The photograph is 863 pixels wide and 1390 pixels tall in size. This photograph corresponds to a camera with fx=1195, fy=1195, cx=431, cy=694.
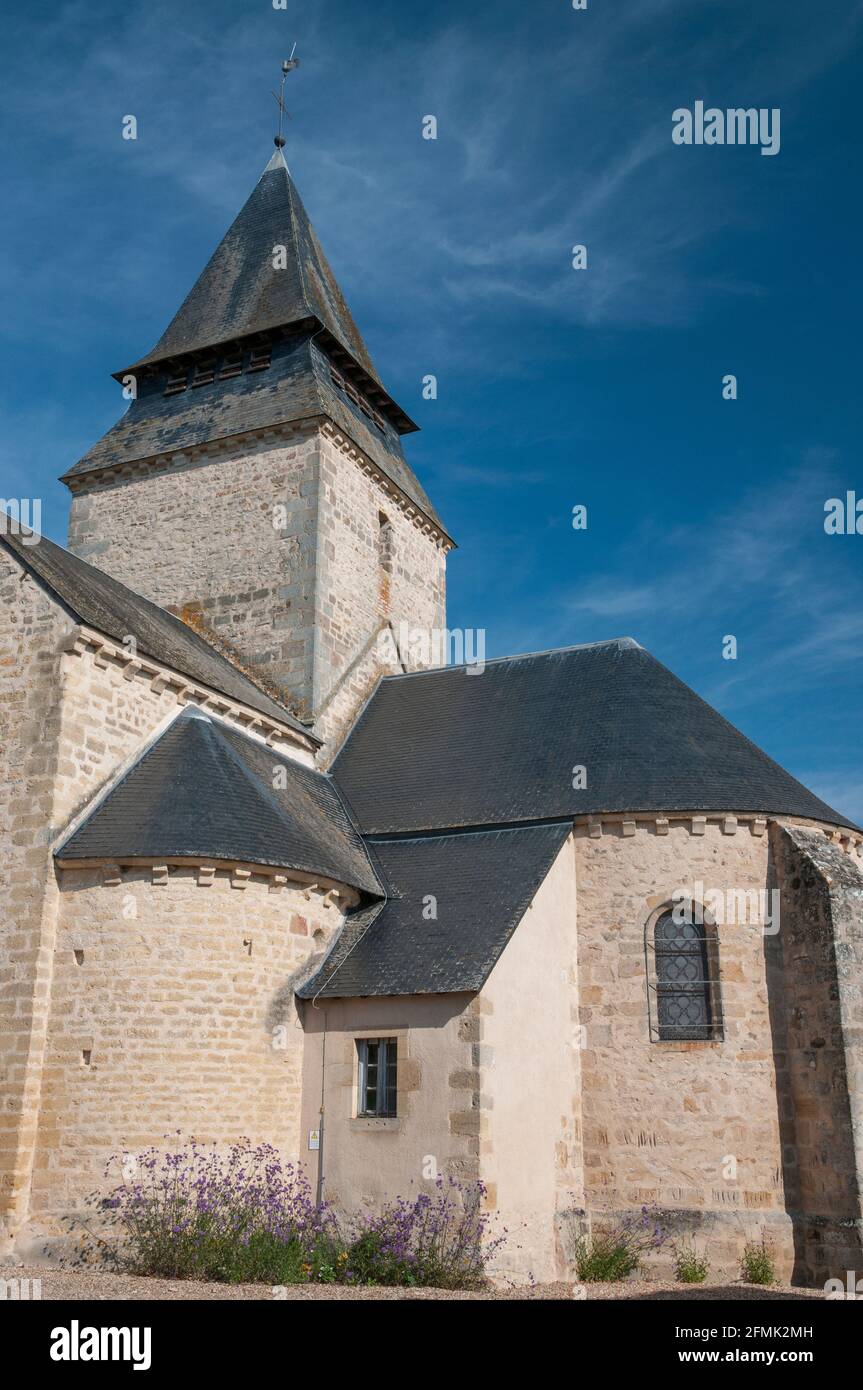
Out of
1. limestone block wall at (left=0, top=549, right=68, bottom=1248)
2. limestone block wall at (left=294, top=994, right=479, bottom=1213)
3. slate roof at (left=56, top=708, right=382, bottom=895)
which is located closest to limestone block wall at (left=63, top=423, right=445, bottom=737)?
slate roof at (left=56, top=708, right=382, bottom=895)

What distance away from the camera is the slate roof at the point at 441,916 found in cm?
1252

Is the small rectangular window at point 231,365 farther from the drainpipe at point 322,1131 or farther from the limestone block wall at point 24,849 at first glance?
the drainpipe at point 322,1131

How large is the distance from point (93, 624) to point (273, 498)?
261 inches

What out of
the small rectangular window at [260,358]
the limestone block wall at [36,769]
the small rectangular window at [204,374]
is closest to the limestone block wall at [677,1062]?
the limestone block wall at [36,769]

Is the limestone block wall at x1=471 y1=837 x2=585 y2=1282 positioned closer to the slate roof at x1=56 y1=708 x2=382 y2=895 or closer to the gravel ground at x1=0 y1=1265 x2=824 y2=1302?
the gravel ground at x1=0 y1=1265 x2=824 y2=1302

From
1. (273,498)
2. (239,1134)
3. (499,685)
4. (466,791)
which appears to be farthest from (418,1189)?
(273,498)

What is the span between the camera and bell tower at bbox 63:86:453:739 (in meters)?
18.7

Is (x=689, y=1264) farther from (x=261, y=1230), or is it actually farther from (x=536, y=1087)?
(x=261, y=1230)

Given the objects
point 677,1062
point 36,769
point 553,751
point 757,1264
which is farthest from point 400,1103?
point 553,751

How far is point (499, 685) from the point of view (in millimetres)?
17922

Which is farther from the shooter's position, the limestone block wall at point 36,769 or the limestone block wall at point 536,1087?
the limestone block wall at point 536,1087

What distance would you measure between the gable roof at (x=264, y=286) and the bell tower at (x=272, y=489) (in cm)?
4

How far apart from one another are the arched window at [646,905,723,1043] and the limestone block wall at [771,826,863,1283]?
30.6 inches

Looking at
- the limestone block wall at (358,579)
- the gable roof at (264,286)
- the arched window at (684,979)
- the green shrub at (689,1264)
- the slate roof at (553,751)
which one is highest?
the gable roof at (264,286)
